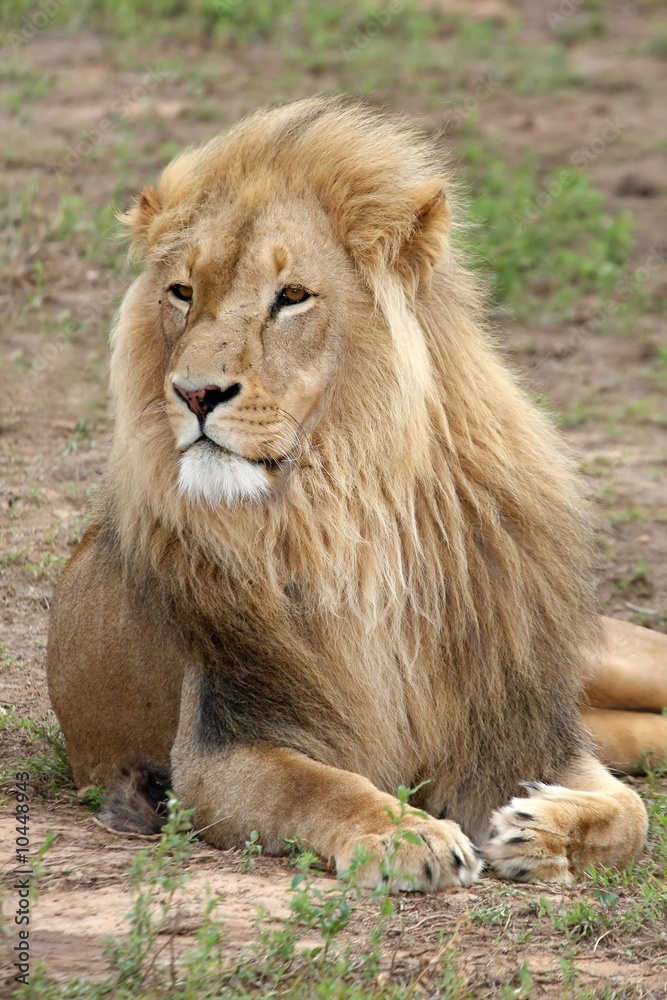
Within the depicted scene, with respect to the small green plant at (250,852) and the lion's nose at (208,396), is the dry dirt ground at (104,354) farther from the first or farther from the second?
the lion's nose at (208,396)

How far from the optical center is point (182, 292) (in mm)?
3893

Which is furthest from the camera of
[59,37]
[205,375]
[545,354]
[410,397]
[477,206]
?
[59,37]

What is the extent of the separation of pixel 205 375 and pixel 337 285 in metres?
0.52

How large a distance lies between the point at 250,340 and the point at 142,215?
742 mm

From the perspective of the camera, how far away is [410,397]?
3803 millimetres

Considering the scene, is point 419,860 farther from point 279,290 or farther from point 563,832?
point 279,290

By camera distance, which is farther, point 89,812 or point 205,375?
point 89,812

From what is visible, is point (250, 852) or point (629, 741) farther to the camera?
point (629, 741)

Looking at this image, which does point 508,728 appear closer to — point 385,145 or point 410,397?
point 410,397

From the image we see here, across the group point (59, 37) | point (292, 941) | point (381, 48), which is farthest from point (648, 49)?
point (292, 941)

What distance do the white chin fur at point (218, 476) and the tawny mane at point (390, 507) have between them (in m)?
0.10

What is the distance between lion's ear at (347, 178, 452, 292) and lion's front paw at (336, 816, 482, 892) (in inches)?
57.7

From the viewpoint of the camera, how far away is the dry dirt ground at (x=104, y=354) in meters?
3.28

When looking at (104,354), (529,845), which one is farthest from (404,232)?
(104,354)
